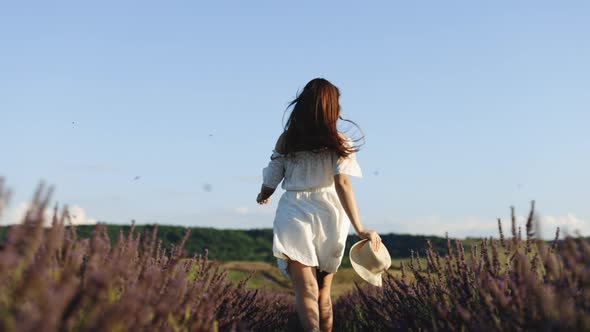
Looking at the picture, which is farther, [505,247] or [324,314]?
[324,314]

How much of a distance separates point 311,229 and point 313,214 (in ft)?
0.29

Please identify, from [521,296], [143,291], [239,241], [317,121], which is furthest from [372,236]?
[239,241]

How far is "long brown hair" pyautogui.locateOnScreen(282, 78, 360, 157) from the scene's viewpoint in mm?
4125

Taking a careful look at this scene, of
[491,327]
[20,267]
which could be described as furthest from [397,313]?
[20,267]

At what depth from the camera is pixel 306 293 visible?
398cm

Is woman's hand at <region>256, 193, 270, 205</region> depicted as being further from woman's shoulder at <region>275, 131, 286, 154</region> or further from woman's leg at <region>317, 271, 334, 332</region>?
woman's leg at <region>317, 271, 334, 332</region>

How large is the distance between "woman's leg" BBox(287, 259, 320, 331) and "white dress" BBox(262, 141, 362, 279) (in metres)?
0.06

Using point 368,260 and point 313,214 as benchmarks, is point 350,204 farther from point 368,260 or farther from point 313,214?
point 368,260

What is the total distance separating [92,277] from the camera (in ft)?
4.75

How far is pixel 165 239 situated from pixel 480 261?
60.7 ft

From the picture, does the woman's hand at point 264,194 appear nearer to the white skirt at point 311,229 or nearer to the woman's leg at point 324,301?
the white skirt at point 311,229

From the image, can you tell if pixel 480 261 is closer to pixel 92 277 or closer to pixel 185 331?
pixel 185 331

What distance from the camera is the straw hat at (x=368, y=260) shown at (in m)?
4.11

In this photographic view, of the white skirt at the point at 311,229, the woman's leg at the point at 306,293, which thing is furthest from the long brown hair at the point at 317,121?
the woman's leg at the point at 306,293
